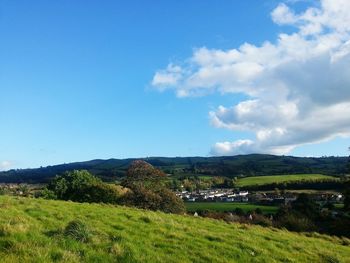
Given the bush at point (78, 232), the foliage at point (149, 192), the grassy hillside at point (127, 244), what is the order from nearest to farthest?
1. the grassy hillside at point (127, 244)
2. the bush at point (78, 232)
3. the foliage at point (149, 192)

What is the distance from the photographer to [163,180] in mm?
64625

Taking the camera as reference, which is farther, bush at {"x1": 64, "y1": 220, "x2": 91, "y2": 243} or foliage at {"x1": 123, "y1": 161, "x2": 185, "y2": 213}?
foliage at {"x1": 123, "y1": 161, "x2": 185, "y2": 213}

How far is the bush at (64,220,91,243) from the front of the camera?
1346 cm

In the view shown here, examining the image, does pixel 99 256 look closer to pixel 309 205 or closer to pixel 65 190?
pixel 65 190

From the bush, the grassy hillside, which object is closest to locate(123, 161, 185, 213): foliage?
the grassy hillside

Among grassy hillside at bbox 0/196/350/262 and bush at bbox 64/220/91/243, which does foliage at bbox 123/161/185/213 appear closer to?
grassy hillside at bbox 0/196/350/262

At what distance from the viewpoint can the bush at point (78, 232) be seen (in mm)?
13459

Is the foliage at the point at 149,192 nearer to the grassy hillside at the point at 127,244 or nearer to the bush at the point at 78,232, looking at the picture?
the grassy hillside at the point at 127,244

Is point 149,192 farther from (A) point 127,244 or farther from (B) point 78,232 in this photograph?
(B) point 78,232

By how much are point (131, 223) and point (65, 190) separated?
168 feet

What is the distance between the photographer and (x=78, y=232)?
13.8 m

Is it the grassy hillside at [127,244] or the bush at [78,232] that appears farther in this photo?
the bush at [78,232]

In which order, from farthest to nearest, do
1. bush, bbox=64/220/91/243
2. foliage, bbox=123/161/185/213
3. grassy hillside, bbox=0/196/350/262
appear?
foliage, bbox=123/161/185/213
bush, bbox=64/220/91/243
grassy hillside, bbox=0/196/350/262

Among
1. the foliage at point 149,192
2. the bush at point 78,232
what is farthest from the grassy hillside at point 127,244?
the foliage at point 149,192
